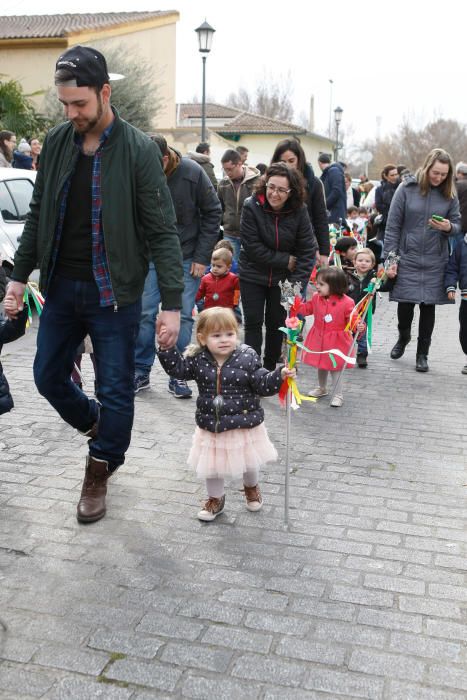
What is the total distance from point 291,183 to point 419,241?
209 centimetres

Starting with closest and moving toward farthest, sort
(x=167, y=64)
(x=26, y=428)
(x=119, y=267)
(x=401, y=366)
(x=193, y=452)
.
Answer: (x=119, y=267)
(x=193, y=452)
(x=26, y=428)
(x=401, y=366)
(x=167, y=64)

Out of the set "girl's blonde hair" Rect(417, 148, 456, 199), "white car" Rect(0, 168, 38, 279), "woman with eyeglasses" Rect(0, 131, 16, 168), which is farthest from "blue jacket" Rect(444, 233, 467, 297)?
"woman with eyeglasses" Rect(0, 131, 16, 168)

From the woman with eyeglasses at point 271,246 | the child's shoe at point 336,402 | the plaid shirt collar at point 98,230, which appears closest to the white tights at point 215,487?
the plaid shirt collar at point 98,230

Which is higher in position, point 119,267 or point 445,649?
point 119,267

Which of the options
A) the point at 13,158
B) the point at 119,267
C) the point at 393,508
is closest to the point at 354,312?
the point at 393,508

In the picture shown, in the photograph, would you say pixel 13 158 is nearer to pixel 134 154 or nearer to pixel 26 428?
pixel 26 428

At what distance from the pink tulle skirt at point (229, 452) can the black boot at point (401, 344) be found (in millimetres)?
4379

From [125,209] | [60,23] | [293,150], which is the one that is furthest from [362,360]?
[60,23]

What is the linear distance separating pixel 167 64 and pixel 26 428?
3294 cm

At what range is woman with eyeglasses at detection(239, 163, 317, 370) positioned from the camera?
6.27 meters

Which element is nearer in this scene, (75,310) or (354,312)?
(75,310)

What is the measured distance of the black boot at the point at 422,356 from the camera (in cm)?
779

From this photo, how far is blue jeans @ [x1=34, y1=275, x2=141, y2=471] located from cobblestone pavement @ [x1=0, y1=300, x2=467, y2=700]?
0.45 m

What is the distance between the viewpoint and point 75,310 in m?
3.92
